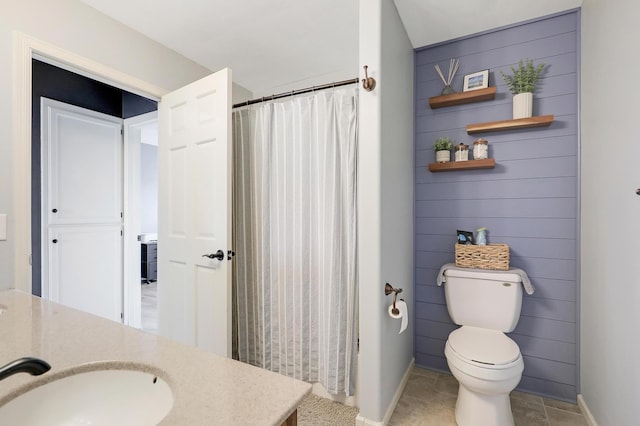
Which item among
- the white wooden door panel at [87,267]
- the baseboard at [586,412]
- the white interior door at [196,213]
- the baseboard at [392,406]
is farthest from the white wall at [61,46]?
the baseboard at [586,412]

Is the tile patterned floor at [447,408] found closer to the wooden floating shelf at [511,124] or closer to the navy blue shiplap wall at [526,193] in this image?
the navy blue shiplap wall at [526,193]

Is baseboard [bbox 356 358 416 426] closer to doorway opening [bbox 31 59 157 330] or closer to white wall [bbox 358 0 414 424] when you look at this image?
white wall [bbox 358 0 414 424]

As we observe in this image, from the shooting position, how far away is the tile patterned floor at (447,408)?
1686 mm

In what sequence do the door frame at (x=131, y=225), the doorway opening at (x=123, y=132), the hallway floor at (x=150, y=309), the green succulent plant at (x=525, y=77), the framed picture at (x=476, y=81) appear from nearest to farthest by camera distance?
the green succulent plant at (x=525, y=77)
the framed picture at (x=476, y=81)
the doorway opening at (x=123, y=132)
the door frame at (x=131, y=225)
the hallway floor at (x=150, y=309)

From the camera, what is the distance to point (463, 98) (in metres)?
2.05

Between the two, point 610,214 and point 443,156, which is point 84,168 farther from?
point 610,214

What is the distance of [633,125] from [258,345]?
7.67 ft

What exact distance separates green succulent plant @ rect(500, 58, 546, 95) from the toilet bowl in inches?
61.1

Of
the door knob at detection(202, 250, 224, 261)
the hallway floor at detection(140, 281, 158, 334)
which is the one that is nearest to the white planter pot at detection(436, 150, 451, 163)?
the door knob at detection(202, 250, 224, 261)

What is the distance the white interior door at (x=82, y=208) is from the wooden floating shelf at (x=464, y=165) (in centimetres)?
290

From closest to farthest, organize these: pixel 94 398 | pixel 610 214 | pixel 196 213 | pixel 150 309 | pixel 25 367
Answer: pixel 25 367 < pixel 94 398 < pixel 610 214 < pixel 196 213 < pixel 150 309

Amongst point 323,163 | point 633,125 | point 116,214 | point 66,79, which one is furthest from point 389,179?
point 66,79

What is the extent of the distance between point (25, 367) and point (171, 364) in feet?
0.95

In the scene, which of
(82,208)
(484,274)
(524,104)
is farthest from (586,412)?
(82,208)
